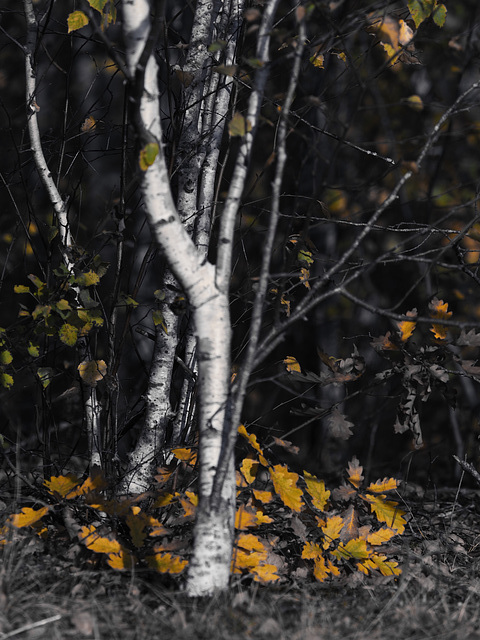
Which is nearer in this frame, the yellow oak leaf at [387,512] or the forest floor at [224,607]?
the forest floor at [224,607]

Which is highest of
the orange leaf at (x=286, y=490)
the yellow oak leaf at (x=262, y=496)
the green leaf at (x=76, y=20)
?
the green leaf at (x=76, y=20)

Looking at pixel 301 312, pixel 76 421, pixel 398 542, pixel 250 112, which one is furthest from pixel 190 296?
pixel 76 421

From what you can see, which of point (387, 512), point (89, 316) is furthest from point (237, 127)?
point (387, 512)

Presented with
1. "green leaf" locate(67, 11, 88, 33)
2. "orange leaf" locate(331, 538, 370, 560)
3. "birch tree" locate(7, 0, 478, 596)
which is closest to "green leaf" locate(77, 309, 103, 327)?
"birch tree" locate(7, 0, 478, 596)

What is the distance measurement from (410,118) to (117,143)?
231 centimetres

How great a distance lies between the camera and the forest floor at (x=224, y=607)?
180cm

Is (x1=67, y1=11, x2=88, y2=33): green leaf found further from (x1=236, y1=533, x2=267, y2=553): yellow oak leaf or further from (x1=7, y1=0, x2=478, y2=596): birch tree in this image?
(x1=236, y1=533, x2=267, y2=553): yellow oak leaf

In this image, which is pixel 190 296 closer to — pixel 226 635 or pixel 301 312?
pixel 301 312

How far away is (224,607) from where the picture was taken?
190 cm

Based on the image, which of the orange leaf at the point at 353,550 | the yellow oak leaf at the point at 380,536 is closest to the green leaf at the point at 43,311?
the orange leaf at the point at 353,550

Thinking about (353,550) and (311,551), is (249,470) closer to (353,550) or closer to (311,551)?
(311,551)

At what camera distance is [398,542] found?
299 cm

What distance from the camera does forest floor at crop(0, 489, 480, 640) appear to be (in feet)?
5.90

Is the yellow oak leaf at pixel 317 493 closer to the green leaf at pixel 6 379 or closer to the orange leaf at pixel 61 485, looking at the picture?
the orange leaf at pixel 61 485
